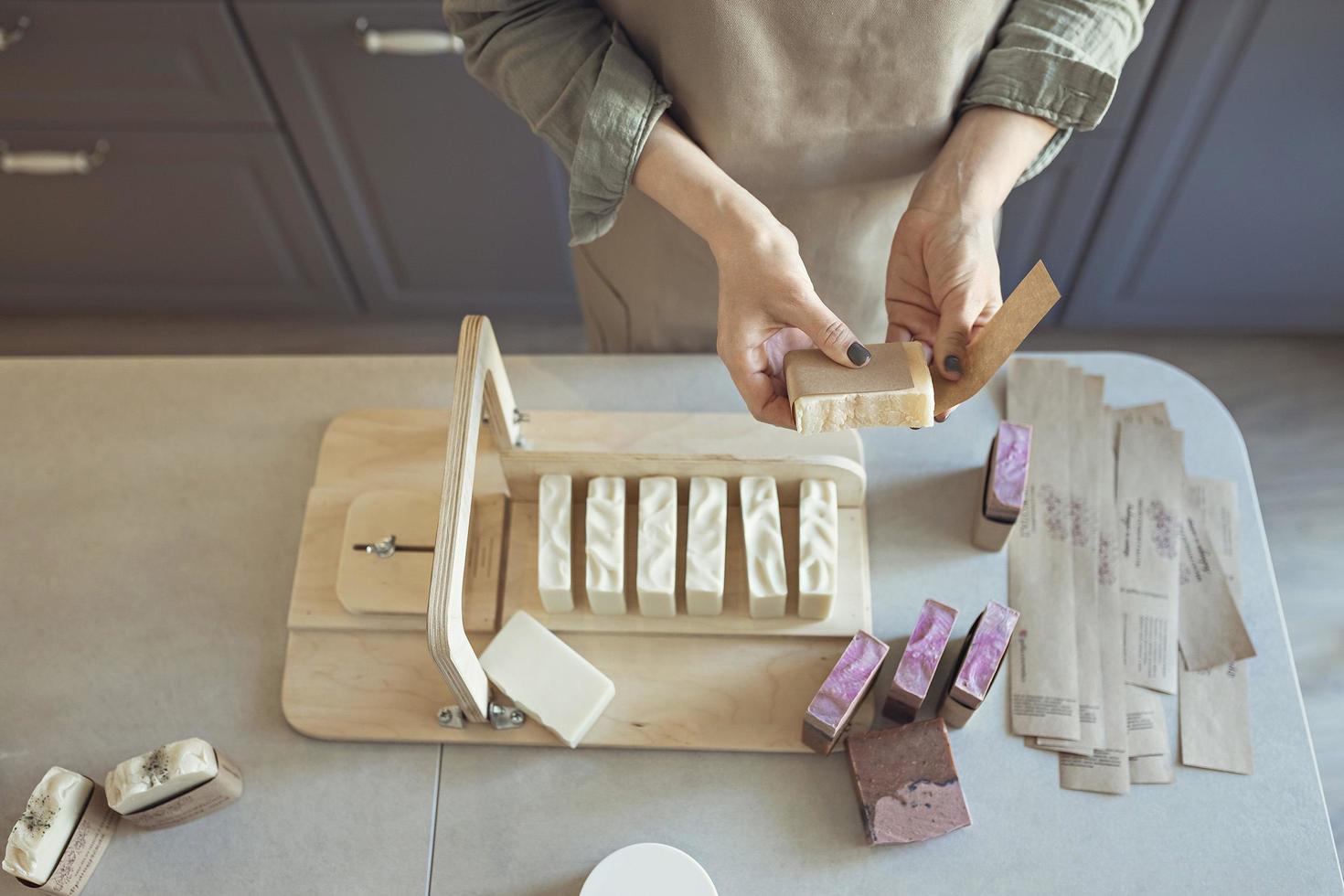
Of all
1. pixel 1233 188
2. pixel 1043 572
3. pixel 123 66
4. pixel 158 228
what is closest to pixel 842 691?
pixel 1043 572

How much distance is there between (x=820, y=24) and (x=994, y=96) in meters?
0.20

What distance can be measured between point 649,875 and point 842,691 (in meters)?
0.24

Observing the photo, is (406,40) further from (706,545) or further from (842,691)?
(842,691)

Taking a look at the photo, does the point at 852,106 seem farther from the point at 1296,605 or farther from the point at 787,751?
the point at 1296,605

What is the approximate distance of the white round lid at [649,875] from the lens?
2.81 ft

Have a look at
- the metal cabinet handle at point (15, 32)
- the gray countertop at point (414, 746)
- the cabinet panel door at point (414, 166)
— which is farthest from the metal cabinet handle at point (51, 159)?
the gray countertop at point (414, 746)

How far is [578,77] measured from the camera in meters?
0.94

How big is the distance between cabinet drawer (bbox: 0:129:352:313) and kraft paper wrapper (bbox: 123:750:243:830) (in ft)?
4.10

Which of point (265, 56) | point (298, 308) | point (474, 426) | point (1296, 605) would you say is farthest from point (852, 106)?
point (298, 308)

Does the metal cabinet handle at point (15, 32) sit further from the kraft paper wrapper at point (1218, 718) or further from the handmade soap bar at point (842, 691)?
the kraft paper wrapper at point (1218, 718)

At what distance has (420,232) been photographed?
195 centimetres

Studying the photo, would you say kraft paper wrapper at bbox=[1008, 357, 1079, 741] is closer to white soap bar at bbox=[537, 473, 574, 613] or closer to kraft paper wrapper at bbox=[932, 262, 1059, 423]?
kraft paper wrapper at bbox=[932, 262, 1059, 423]

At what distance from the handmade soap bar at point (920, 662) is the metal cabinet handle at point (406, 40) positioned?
118 cm

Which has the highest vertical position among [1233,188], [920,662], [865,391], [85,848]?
[1233,188]
